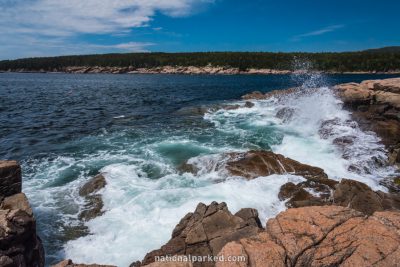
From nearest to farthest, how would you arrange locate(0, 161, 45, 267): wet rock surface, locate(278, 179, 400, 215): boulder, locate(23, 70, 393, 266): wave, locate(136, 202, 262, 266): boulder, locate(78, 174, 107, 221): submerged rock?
1. locate(0, 161, 45, 267): wet rock surface
2. locate(136, 202, 262, 266): boulder
3. locate(23, 70, 393, 266): wave
4. locate(278, 179, 400, 215): boulder
5. locate(78, 174, 107, 221): submerged rock

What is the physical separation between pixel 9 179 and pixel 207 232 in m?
7.32

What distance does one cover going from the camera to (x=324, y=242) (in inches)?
263

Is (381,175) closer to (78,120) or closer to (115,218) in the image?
(115,218)

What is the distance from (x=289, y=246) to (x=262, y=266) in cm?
87

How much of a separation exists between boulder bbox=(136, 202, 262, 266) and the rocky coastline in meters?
0.03

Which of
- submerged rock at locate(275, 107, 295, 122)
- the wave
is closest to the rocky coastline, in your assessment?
the wave

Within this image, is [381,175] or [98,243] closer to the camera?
[98,243]

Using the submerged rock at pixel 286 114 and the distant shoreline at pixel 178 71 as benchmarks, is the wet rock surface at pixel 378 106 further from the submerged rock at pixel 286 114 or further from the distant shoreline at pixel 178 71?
the distant shoreline at pixel 178 71

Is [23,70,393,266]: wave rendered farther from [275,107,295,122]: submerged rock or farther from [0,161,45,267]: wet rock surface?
[0,161,45,267]: wet rock surface

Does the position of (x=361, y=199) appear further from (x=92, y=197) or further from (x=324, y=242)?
(x=92, y=197)

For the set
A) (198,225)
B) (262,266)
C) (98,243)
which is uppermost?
(262,266)

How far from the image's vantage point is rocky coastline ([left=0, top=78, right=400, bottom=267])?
6375 mm

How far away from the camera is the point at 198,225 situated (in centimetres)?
958

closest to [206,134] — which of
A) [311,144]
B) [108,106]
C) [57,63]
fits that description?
[311,144]
